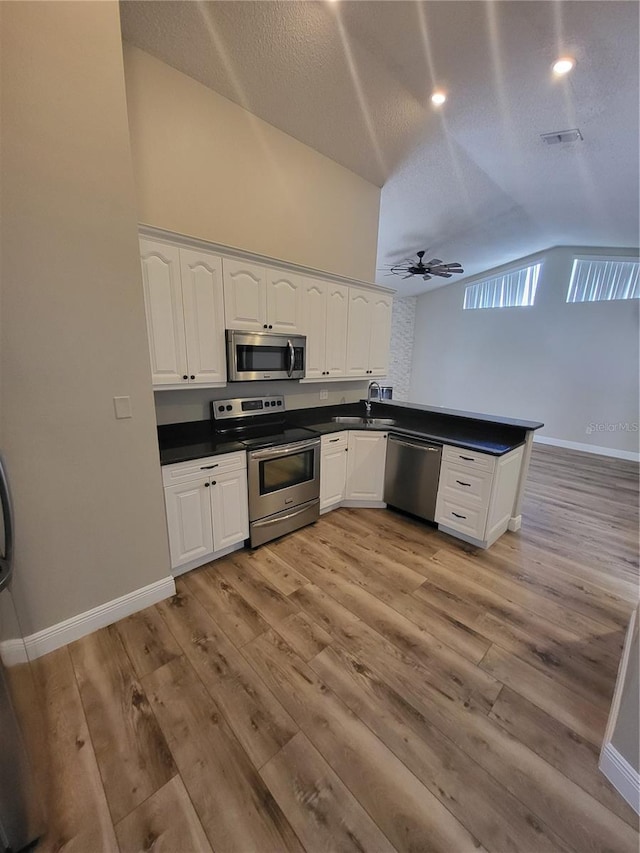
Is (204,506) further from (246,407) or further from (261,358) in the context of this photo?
(261,358)

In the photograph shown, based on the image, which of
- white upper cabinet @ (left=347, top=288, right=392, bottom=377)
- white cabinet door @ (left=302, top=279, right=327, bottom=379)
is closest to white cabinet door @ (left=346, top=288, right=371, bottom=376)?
white upper cabinet @ (left=347, top=288, right=392, bottom=377)

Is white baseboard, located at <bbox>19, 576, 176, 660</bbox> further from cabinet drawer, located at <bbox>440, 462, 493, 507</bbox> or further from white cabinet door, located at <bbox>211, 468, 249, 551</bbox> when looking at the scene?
cabinet drawer, located at <bbox>440, 462, 493, 507</bbox>

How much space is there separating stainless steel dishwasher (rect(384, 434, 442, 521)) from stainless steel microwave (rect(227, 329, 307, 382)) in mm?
1182

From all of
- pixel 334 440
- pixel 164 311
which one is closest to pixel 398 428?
pixel 334 440

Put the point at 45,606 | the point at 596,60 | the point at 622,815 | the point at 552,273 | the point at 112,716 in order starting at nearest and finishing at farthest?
1. the point at 622,815
2. the point at 112,716
3. the point at 45,606
4. the point at 596,60
5. the point at 552,273

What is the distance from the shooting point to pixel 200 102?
2326 mm

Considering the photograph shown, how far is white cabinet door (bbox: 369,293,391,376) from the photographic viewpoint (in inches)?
139

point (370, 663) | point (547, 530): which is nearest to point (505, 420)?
point (547, 530)

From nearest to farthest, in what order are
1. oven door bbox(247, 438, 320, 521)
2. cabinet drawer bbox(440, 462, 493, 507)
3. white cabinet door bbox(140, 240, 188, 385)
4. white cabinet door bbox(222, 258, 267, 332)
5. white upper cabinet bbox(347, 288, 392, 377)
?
white cabinet door bbox(140, 240, 188, 385) → white cabinet door bbox(222, 258, 267, 332) → oven door bbox(247, 438, 320, 521) → cabinet drawer bbox(440, 462, 493, 507) → white upper cabinet bbox(347, 288, 392, 377)

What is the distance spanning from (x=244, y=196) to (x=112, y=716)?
3.40 metres

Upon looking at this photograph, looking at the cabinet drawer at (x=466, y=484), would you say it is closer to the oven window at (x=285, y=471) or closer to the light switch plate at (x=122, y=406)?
the oven window at (x=285, y=471)

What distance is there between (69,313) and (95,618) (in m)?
1.68

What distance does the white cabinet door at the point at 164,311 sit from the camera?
6.63 ft

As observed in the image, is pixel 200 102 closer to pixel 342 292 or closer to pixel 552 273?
pixel 342 292
